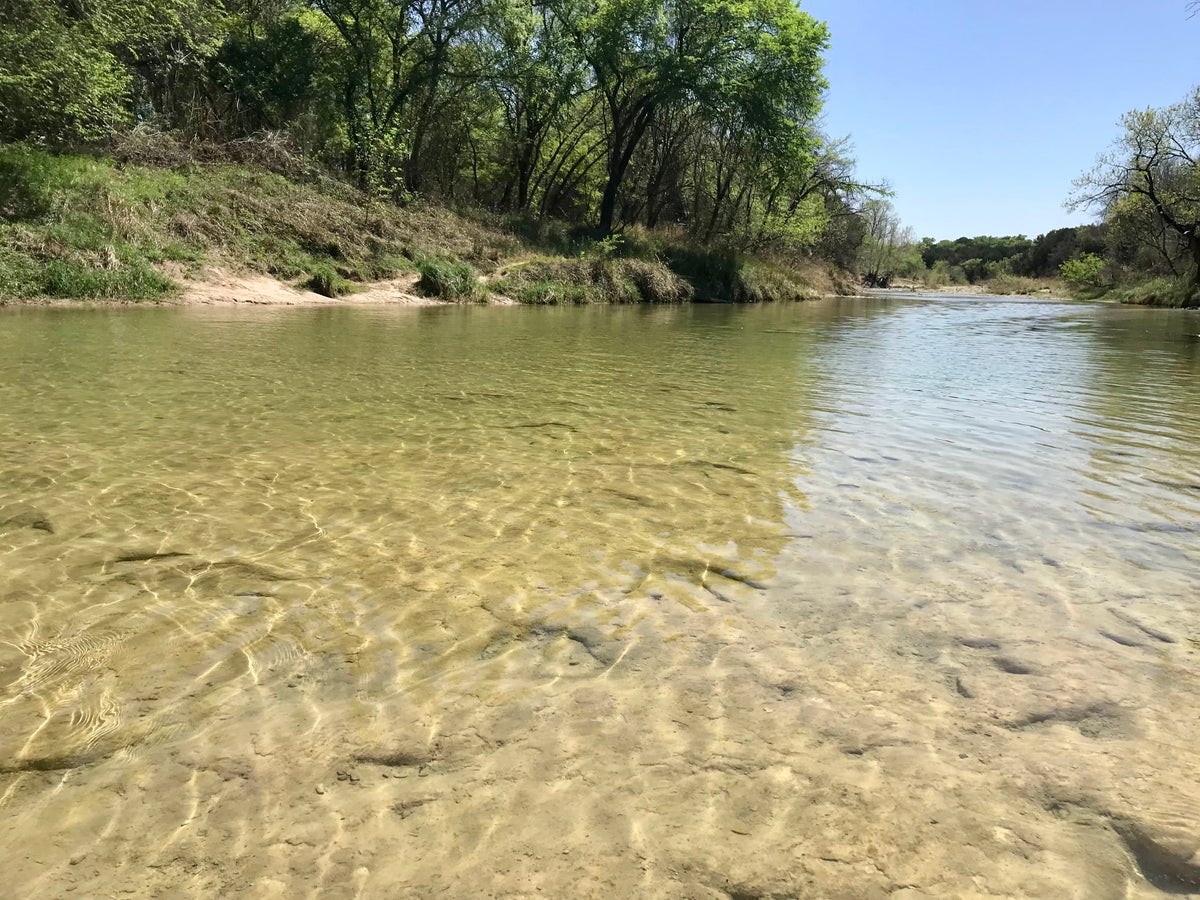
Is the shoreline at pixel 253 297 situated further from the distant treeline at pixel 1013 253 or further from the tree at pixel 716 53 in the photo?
the distant treeline at pixel 1013 253

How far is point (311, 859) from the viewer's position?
167 cm

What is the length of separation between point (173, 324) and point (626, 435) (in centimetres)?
1036

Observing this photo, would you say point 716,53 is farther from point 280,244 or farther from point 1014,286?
point 1014,286

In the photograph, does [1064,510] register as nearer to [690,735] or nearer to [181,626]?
[690,735]

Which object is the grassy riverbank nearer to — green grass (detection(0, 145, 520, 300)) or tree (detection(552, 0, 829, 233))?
green grass (detection(0, 145, 520, 300))

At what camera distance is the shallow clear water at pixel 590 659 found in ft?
5.63

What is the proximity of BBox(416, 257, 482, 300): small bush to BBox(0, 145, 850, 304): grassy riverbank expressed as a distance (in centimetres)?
4

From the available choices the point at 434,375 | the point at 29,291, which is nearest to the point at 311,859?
the point at 434,375

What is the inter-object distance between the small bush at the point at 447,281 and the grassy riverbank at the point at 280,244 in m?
0.04

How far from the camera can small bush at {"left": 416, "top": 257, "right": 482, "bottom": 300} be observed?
2234 cm

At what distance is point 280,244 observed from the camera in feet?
68.6

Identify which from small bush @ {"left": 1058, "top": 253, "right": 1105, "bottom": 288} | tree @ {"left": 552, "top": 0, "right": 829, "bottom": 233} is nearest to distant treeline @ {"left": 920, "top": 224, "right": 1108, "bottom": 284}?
small bush @ {"left": 1058, "top": 253, "right": 1105, "bottom": 288}

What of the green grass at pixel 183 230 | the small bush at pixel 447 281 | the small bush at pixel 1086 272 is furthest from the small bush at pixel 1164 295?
the small bush at pixel 447 281

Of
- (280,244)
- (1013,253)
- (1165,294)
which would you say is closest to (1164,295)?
(1165,294)
